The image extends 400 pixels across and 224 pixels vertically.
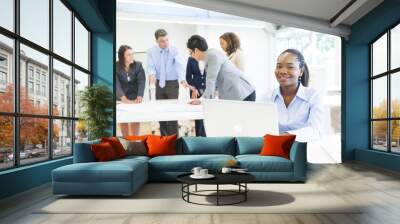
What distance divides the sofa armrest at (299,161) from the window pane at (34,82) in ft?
13.6

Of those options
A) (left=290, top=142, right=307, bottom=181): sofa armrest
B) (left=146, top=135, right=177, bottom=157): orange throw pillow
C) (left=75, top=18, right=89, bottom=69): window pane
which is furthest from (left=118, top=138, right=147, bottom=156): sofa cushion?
(left=290, top=142, right=307, bottom=181): sofa armrest

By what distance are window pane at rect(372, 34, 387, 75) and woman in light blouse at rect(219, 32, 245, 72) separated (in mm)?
3510

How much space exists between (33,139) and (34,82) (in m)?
0.88

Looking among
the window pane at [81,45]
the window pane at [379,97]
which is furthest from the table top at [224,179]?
the window pane at [379,97]

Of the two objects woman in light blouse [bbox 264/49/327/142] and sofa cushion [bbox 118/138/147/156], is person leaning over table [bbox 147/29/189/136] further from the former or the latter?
sofa cushion [bbox 118/138/147/156]

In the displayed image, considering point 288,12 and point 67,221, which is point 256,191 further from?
point 288,12

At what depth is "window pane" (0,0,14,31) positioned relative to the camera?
4.77 metres

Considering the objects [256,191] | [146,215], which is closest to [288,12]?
[256,191]

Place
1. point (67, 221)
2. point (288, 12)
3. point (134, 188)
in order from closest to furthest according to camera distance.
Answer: point (67, 221) → point (134, 188) → point (288, 12)

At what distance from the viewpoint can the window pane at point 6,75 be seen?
4777mm

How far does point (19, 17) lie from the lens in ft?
17.0

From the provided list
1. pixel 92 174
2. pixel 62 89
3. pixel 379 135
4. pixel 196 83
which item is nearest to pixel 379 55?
pixel 379 135

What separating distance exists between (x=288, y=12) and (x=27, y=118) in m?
6.39

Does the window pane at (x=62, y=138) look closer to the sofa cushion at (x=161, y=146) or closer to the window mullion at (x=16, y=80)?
the window mullion at (x=16, y=80)
